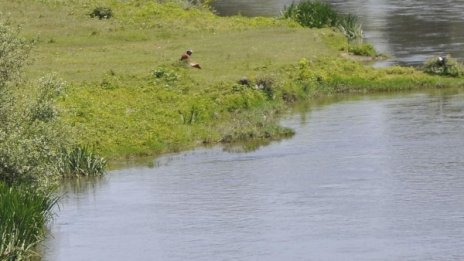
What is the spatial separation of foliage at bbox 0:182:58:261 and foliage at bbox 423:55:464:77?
3238 centimetres

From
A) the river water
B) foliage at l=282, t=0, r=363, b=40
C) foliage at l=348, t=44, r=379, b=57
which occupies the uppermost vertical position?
foliage at l=282, t=0, r=363, b=40

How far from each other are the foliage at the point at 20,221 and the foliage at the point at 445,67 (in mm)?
32378

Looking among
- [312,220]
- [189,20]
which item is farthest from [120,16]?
[312,220]

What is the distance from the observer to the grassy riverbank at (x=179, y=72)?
171ft

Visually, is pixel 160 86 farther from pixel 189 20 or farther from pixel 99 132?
pixel 189 20

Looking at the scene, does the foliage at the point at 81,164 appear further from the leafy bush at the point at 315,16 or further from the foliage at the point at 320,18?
the leafy bush at the point at 315,16

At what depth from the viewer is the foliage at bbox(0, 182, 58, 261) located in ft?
111

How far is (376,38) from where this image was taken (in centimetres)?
7788

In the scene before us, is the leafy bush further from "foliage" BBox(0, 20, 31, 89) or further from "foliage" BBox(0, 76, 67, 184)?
"foliage" BBox(0, 20, 31, 89)

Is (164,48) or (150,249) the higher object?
(164,48)

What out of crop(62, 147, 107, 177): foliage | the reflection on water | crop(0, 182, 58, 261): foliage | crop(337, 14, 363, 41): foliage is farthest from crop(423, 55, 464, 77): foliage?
crop(0, 182, 58, 261): foliage

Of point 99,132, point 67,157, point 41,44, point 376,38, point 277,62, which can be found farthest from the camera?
point 376,38

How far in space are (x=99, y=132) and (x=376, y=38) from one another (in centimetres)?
3149

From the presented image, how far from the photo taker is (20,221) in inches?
1356
